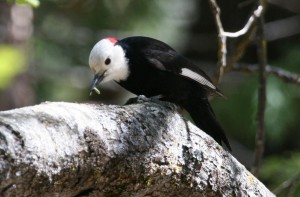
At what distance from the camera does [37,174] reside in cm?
202

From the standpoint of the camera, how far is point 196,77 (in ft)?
13.9

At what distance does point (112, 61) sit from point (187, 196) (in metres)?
1.83

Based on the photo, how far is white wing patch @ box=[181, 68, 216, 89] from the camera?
13.6ft

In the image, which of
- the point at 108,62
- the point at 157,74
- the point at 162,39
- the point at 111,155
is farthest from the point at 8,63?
the point at 162,39

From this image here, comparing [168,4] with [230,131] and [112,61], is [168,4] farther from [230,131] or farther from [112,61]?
[112,61]

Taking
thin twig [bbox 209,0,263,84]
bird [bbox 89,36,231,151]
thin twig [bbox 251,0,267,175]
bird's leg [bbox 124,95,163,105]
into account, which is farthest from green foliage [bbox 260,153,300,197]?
bird's leg [bbox 124,95,163,105]

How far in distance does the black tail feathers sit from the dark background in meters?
1.50

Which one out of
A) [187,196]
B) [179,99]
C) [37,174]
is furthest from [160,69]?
[37,174]

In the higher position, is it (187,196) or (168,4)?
(168,4)

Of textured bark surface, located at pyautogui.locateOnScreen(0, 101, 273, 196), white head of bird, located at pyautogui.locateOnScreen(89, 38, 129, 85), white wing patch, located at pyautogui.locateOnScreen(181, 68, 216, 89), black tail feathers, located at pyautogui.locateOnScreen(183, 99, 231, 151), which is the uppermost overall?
white wing patch, located at pyautogui.locateOnScreen(181, 68, 216, 89)

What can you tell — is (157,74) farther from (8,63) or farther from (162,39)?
(162,39)

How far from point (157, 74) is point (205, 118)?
41cm

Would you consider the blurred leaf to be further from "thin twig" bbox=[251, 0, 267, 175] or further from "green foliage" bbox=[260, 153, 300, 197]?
"green foliage" bbox=[260, 153, 300, 197]

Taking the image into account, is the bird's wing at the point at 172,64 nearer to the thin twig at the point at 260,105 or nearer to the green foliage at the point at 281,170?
the thin twig at the point at 260,105
